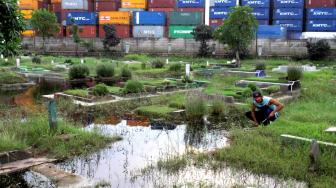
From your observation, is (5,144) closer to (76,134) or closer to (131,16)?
(76,134)

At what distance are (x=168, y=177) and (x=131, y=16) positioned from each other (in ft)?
146

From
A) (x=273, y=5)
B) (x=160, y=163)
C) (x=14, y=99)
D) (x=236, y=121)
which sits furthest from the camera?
(x=273, y=5)

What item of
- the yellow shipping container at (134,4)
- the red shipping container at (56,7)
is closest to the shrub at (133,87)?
the yellow shipping container at (134,4)

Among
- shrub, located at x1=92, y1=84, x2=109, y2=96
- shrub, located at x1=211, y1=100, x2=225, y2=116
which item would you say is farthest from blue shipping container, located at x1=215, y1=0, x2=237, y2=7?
shrub, located at x1=211, y1=100, x2=225, y2=116

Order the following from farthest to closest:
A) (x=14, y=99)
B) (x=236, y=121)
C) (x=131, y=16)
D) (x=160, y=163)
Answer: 1. (x=131, y=16)
2. (x=14, y=99)
3. (x=236, y=121)
4. (x=160, y=163)

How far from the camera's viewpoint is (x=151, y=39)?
45875mm

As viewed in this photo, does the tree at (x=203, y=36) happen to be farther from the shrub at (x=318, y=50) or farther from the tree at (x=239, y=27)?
the tree at (x=239, y=27)

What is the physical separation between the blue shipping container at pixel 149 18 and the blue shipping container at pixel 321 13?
17223mm

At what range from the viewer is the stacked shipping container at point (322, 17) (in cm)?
4094

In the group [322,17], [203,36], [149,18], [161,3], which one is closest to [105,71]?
[203,36]

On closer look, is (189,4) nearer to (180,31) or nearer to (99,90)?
(180,31)

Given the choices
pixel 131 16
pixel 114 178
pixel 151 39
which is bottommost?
pixel 114 178

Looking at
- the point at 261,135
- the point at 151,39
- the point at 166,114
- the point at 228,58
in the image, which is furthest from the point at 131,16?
the point at 261,135

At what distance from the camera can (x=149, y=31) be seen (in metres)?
47.7
